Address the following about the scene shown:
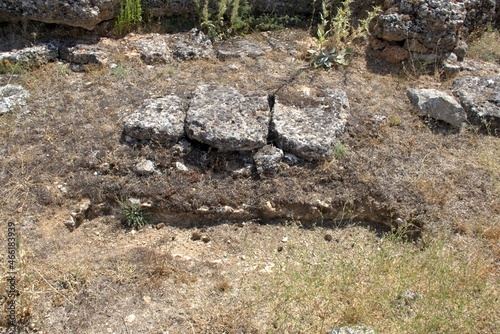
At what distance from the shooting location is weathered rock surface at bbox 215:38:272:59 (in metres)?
6.01

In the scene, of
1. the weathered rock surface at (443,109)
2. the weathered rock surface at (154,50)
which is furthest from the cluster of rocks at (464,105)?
the weathered rock surface at (154,50)

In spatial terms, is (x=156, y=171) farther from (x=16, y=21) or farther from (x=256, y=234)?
(x=16, y=21)

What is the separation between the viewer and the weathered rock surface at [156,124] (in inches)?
186

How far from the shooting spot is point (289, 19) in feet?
22.0

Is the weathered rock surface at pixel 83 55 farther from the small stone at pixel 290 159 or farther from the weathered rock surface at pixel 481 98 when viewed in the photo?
the weathered rock surface at pixel 481 98

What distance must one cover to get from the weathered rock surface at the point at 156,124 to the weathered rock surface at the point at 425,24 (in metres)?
2.98

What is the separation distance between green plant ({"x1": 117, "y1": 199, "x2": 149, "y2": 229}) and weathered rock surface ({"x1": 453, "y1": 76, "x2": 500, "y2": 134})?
393 centimetres

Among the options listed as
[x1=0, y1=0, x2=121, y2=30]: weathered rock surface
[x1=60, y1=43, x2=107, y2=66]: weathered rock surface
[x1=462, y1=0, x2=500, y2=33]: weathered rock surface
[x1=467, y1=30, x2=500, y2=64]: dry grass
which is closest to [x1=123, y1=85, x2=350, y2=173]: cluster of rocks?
[x1=60, y1=43, x2=107, y2=66]: weathered rock surface

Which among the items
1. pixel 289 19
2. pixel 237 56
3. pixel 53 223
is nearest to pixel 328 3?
pixel 289 19

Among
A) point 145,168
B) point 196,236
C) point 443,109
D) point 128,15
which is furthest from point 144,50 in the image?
point 443,109

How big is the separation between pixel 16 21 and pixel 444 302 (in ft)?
19.2

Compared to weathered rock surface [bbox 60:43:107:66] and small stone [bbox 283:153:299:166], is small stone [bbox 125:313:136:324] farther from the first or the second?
weathered rock surface [bbox 60:43:107:66]

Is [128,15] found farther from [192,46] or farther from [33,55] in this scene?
[33,55]

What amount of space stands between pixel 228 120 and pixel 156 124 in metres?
0.74
